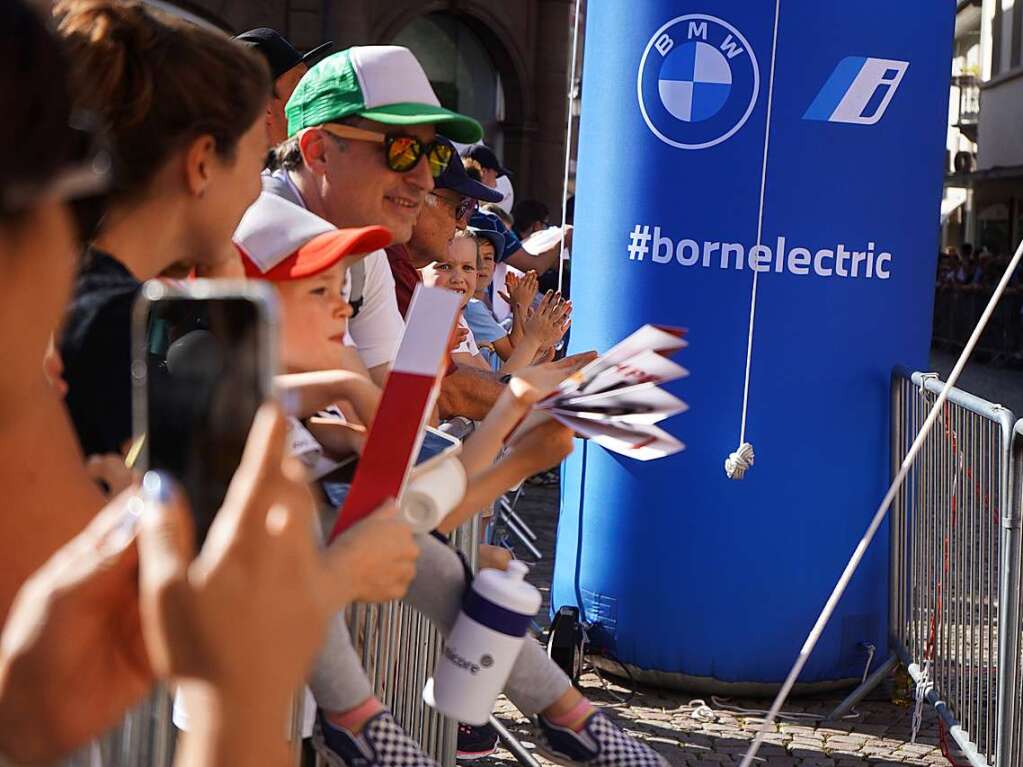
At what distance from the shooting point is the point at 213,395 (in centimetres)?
134

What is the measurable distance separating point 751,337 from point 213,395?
4809 millimetres

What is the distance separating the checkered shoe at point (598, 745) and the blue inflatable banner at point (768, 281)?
3252 millimetres

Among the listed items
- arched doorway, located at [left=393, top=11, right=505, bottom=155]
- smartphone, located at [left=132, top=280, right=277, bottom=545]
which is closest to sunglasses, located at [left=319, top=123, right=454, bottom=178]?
smartphone, located at [left=132, top=280, right=277, bottom=545]

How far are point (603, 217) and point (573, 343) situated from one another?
1.82 ft

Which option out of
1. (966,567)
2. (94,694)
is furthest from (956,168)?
(94,694)

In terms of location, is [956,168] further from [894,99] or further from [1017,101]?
[894,99]

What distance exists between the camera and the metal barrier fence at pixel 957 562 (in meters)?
4.62

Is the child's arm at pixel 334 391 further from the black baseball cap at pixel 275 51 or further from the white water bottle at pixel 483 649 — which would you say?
the black baseball cap at pixel 275 51

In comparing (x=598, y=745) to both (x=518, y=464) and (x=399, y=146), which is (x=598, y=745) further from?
(x=399, y=146)

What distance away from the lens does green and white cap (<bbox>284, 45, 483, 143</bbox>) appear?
3680 millimetres

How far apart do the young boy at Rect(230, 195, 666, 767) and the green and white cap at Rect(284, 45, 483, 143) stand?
72 centimetres

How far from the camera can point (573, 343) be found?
21.4ft

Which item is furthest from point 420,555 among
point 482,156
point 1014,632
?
point 482,156

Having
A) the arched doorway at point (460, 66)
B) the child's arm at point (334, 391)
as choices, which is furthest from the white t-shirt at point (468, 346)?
the arched doorway at point (460, 66)
